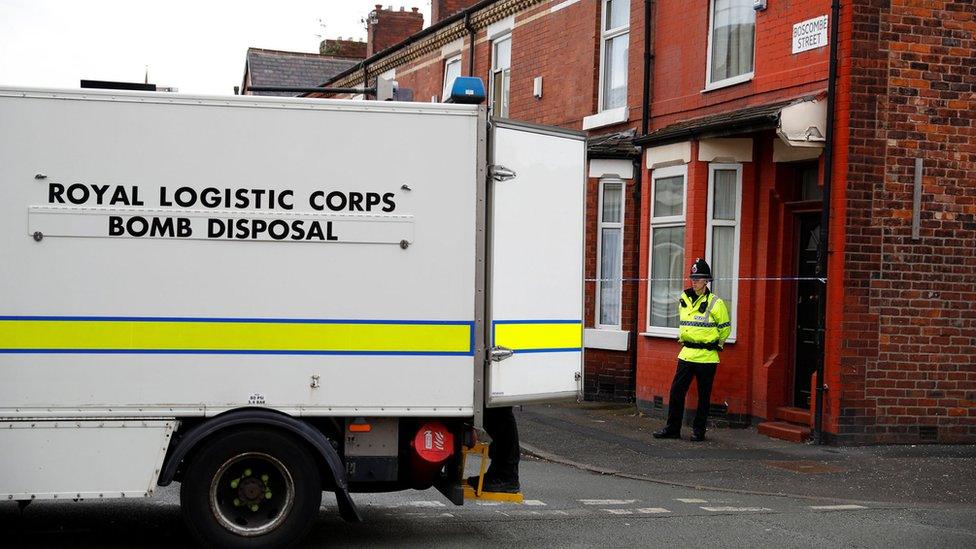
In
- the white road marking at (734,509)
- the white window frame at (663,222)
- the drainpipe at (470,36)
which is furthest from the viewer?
the drainpipe at (470,36)

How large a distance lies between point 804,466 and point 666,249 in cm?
465

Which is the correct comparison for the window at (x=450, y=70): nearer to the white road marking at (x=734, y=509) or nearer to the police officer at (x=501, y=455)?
the white road marking at (x=734, y=509)

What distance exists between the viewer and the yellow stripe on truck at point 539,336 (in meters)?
7.46

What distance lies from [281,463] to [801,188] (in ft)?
28.7

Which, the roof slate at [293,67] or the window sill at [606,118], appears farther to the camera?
the roof slate at [293,67]

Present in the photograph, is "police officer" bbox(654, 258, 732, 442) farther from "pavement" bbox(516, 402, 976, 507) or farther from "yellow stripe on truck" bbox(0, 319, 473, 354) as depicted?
"yellow stripe on truck" bbox(0, 319, 473, 354)

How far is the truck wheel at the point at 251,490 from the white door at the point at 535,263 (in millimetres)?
1265

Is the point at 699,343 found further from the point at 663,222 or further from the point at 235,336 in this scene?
the point at 235,336

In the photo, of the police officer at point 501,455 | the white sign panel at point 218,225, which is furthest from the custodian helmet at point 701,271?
the white sign panel at point 218,225

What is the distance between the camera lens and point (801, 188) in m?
13.9

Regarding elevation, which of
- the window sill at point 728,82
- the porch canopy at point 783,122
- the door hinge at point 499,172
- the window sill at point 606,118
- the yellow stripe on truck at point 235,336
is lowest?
the yellow stripe on truck at point 235,336

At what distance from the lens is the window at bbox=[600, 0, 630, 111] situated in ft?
57.0

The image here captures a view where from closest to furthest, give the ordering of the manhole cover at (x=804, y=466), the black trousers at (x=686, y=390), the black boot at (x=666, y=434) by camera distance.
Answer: the manhole cover at (x=804, y=466) < the black trousers at (x=686, y=390) < the black boot at (x=666, y=434)

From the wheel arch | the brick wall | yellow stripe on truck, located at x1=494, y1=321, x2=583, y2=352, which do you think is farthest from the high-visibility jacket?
the wheel arch
